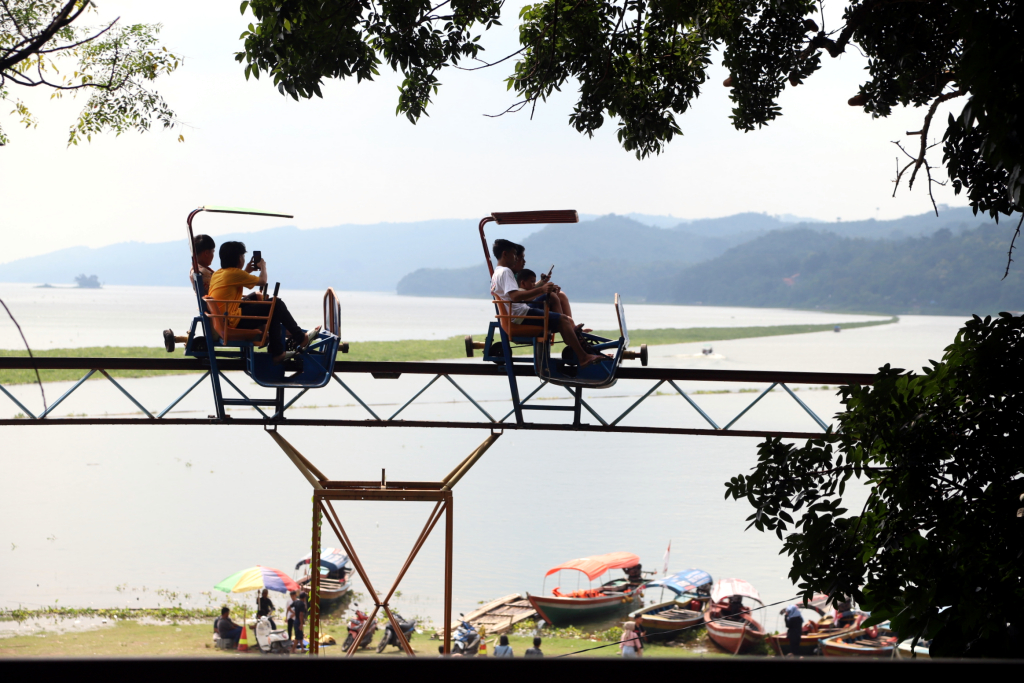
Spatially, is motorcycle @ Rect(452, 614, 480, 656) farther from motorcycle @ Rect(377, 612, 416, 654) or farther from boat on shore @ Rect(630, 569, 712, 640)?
boat on shore @ Rect(630, 569, 712, 640)

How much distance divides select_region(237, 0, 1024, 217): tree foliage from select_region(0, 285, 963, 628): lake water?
37.2 ft

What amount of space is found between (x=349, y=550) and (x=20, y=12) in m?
10.9

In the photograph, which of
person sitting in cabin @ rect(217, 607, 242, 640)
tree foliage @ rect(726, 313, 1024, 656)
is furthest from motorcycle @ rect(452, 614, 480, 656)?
tree foliage @ rect(726, 313, 1024, 656)

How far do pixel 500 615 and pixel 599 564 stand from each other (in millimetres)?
3116

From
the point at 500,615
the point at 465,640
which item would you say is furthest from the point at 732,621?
the point at 465,640

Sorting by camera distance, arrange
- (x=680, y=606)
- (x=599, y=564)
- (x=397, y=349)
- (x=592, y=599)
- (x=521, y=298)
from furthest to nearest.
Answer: (x=397, y=349) < (x=599, y=564) < (x=592, y=599) < (x=680, y=606) < (x=521, y=298)

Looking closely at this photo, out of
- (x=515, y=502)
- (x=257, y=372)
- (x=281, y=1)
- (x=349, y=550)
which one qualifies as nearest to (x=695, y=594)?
(x=515, y=502)

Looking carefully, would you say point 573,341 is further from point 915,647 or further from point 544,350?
point 915,647

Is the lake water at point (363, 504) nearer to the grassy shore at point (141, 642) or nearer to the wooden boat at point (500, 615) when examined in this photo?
the wooden boat at point (500, 615)

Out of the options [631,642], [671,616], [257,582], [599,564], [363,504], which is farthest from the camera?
[363,504]

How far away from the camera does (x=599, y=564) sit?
24719 millimetres

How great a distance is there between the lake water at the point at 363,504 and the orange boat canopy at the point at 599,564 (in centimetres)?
248

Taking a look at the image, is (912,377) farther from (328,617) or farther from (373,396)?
(373,396)
